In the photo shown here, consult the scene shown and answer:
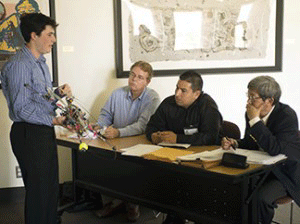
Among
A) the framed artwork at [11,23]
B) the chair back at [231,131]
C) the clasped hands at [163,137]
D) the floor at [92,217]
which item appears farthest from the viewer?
the framed artwork at [11,23]

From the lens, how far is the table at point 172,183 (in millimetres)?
2355

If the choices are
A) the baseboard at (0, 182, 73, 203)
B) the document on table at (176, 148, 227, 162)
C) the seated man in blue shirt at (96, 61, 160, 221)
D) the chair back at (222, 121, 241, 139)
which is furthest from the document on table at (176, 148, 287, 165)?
the baseboard at (0, 182, 73, 203)

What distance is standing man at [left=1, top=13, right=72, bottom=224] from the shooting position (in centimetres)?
248

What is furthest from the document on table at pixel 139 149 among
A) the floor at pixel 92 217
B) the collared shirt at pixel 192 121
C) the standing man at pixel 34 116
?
the floor at pixel 92 217

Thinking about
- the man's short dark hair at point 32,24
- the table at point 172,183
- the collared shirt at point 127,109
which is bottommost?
the table at point 172,183

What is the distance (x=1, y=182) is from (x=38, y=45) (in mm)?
1859

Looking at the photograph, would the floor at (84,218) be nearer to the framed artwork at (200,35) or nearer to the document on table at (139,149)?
the document on table at (139,149)

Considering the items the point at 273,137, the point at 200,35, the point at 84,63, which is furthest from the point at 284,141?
the point at 84,63

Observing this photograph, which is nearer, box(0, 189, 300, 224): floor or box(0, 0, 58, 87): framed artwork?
box(0, 189, 300, 224): floor

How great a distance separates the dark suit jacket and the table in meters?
0.17

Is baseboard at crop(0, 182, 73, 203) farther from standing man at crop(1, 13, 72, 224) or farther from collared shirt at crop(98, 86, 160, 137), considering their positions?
standing man at crop(1, 13, 72, 224)

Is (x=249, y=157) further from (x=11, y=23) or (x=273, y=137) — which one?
(x=11, y=23)

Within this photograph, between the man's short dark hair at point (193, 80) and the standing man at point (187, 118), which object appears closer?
the standing man at point (187, 118)

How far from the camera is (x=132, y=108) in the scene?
364cm
